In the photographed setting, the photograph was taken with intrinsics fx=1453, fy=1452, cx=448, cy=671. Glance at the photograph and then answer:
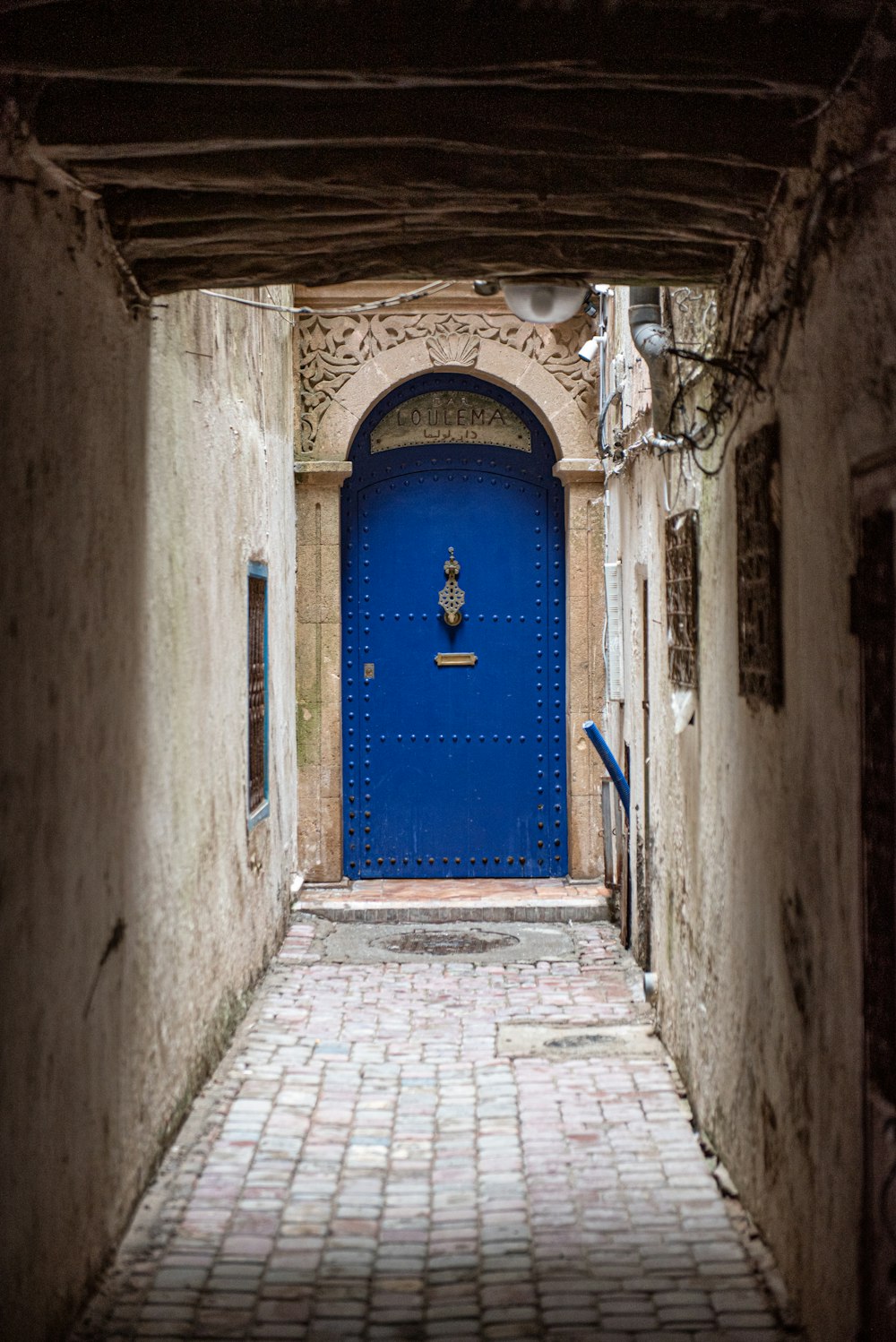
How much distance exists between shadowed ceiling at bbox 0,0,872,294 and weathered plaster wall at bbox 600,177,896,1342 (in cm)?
37

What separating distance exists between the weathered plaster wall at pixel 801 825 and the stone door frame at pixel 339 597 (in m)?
4.53

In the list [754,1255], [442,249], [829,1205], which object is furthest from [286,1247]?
[442,249]

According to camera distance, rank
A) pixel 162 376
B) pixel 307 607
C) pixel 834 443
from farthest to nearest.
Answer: pixel 307 607 < pixel 162 376 < pixel 834 443

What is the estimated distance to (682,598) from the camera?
599 centimetres

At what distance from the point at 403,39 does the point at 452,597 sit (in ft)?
24.3

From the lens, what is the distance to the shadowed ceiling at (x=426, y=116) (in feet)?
10.3

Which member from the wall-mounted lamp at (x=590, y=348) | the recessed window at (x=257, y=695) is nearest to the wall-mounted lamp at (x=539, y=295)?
the recessed window at (x=257, y=695)

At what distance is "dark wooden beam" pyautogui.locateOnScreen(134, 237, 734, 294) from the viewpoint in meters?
4.75

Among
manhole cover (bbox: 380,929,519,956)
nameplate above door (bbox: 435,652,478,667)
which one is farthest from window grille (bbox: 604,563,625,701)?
manhole cover (bbox: 380,929,519,956)

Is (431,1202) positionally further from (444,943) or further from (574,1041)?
(444,943)

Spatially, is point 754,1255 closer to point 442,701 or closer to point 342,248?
point 342,248

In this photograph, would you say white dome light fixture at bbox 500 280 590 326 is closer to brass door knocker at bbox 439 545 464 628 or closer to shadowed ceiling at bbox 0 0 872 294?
shadowed ceiling at bbox 0 0 872 294

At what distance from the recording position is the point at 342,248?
477cm

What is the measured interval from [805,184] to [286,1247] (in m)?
3.45
